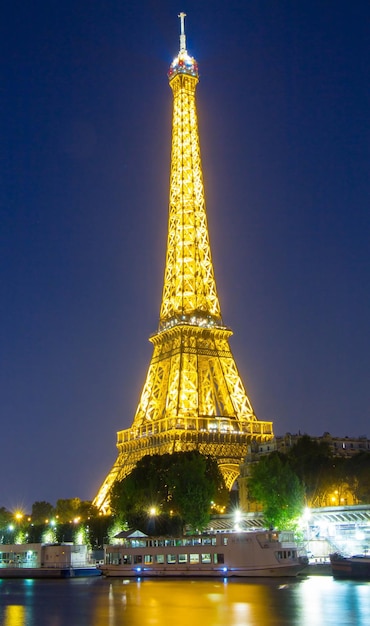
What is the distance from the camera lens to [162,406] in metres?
97.6

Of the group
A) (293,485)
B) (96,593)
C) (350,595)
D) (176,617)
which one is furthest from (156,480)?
(176,617)

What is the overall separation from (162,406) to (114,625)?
208 feet

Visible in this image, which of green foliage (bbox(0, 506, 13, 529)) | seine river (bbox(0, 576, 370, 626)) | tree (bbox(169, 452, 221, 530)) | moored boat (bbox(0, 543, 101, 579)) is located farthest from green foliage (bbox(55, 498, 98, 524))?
seine river (bbox(0, 576, 370, 626))

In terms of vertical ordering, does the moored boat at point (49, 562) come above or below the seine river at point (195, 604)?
above

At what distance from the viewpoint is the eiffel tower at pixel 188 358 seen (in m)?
92.0

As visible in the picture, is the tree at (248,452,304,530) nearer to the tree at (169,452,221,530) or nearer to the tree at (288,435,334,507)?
the tree at (169,452,221,530)

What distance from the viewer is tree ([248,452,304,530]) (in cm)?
6969

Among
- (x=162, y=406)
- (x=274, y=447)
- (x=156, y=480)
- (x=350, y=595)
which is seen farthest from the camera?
(x=162, y=406)

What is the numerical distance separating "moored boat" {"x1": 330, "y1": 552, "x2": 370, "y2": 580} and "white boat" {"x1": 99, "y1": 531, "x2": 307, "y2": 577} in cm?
349

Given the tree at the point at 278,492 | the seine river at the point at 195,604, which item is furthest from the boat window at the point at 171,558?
the tree at the point at 278,492

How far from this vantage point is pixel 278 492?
70.5 metres

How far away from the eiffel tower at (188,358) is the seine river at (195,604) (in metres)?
33.8

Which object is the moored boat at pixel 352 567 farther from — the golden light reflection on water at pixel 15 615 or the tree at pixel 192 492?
the golden light reflection on water at pixel 15 615

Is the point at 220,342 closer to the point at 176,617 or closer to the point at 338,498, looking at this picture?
the point at 338,498
